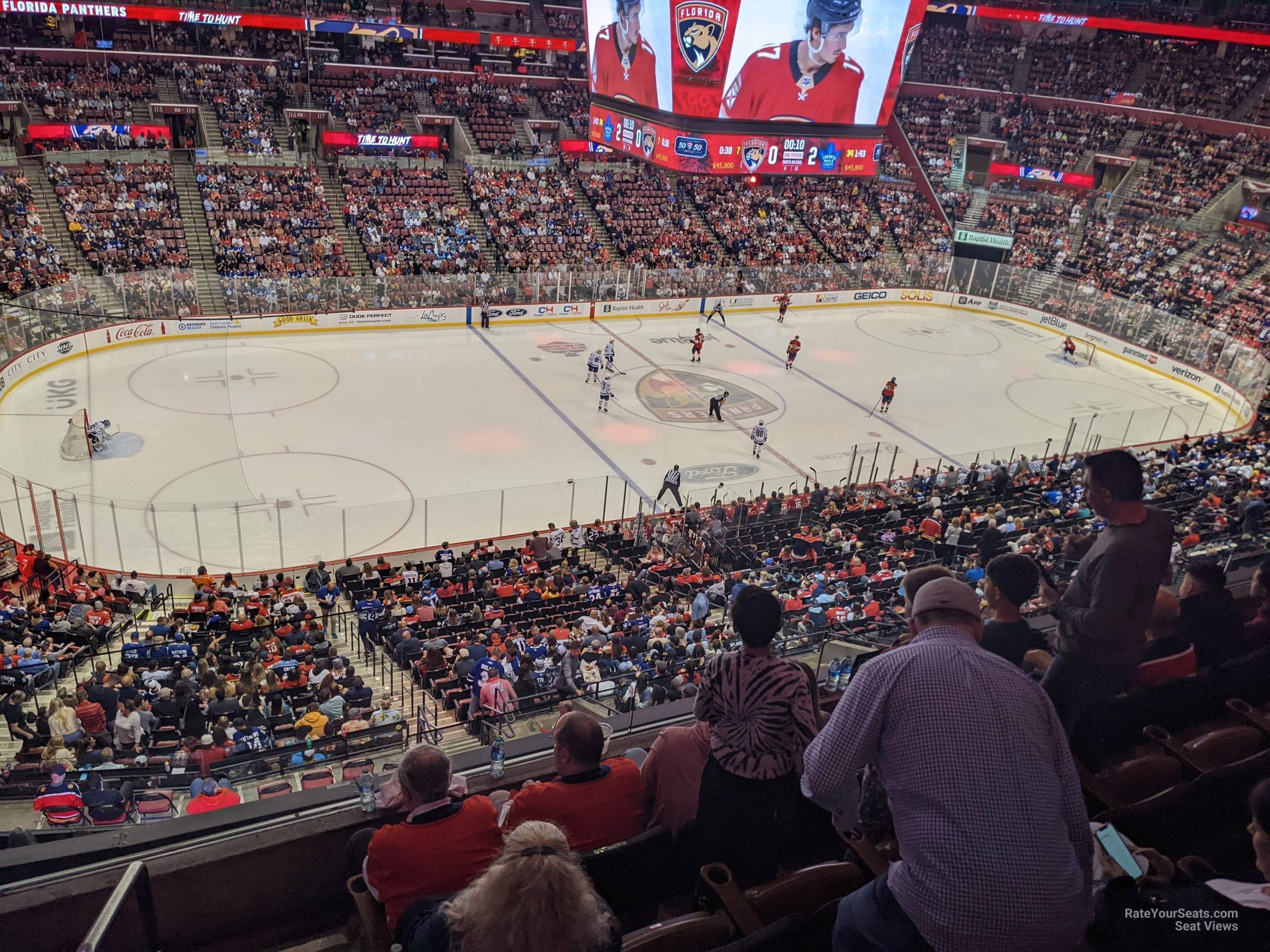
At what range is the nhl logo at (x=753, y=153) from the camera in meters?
32.8

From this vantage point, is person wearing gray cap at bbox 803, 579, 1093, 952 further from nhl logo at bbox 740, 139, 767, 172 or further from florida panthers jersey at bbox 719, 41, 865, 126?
nhl logo at bbox 740, 139, 767, 172

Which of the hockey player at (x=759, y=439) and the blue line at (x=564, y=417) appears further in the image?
the hockey player at (x=759, y=439)

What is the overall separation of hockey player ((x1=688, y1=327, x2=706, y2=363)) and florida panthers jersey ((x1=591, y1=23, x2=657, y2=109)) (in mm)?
8268

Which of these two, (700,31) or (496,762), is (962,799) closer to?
(496,762)

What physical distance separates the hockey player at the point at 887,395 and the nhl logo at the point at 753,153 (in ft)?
33.0

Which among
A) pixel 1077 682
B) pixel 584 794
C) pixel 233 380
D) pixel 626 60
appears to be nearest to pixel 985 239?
pixel 626 60

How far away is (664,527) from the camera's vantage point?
18531mm

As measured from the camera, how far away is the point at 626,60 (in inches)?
1305

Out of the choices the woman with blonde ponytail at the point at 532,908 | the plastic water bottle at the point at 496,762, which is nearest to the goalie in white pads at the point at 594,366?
the plastic water bottle at the point at 496,762

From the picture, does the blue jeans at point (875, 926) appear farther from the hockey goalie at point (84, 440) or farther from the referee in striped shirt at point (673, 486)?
the hockey goalie at point (84, 440)

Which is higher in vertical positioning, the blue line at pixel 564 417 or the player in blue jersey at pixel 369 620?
the player in blue jersey at pixel 369 620

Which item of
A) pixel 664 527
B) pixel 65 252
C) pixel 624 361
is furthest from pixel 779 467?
pixel 65 252

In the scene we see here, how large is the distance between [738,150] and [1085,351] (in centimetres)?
1626

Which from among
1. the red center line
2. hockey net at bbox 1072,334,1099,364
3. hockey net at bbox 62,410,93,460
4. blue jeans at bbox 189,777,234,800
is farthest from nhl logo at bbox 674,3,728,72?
blue jeans at bbox 189,777,234,800
